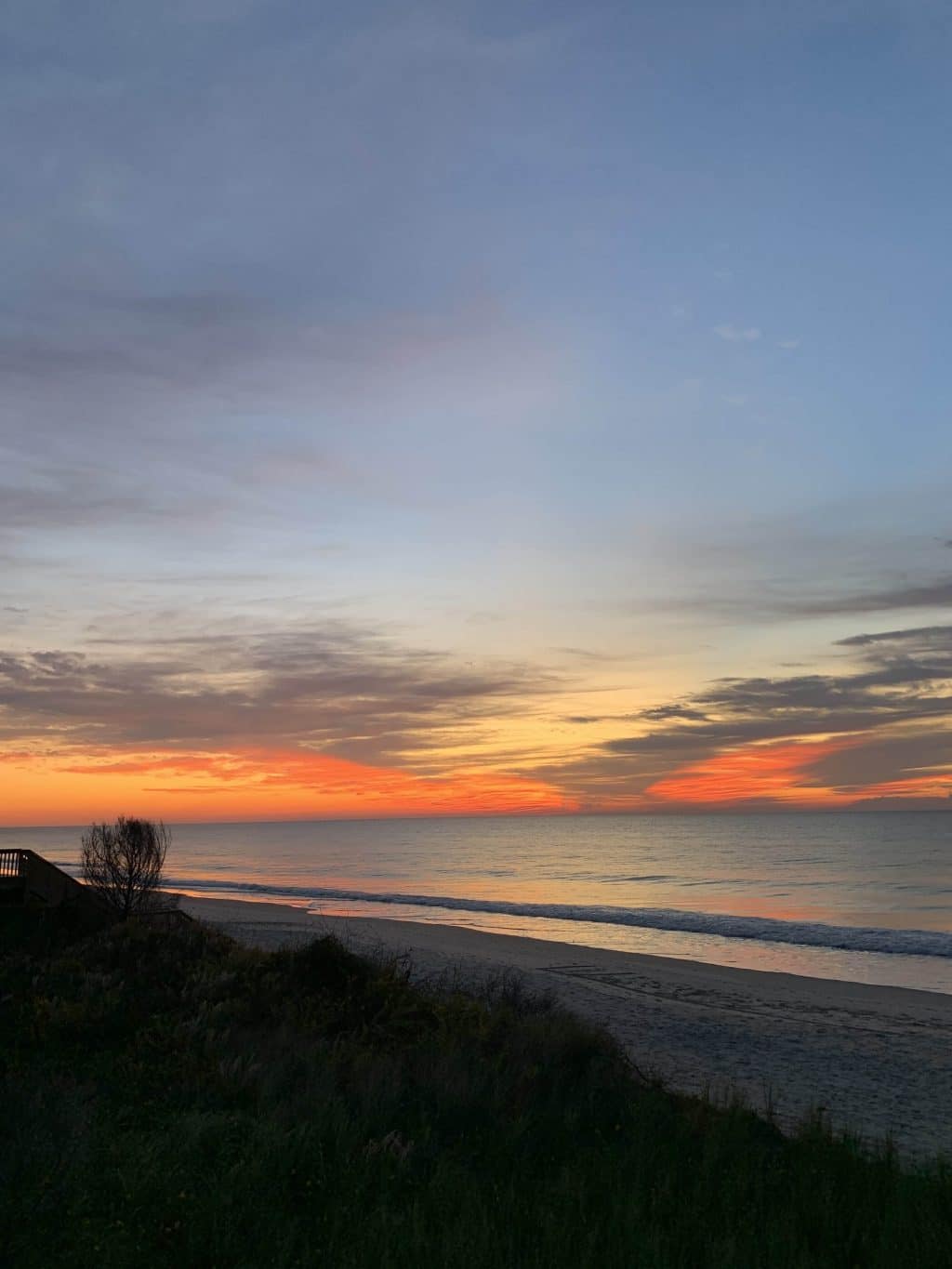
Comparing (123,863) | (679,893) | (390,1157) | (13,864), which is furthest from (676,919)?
(390,1157)

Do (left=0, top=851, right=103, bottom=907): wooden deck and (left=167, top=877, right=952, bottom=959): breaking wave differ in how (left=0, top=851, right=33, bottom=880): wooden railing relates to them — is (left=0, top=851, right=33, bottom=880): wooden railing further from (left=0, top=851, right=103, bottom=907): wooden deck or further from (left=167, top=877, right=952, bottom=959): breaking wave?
(left=167, top=877, right=952, bottom=959): breaking wave

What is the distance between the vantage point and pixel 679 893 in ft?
210

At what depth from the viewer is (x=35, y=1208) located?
7484 mm

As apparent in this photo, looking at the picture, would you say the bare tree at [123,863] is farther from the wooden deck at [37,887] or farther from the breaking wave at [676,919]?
the breaking wave at [676,919]

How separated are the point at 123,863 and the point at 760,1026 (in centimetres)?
1866

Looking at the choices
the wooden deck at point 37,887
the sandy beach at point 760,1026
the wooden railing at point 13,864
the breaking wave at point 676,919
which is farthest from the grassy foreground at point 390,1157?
the breaking wave at point 676,919

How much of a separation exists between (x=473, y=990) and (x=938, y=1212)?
1415 centimetres

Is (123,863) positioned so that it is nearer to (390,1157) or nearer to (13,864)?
(13,864)

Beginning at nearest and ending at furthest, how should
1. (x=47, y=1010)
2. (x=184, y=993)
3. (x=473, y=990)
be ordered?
(x=47, y=1010) → (x=184, y=993) → (x=473, y=990)

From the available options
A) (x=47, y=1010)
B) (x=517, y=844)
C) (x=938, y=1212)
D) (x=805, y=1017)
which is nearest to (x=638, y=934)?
(x=805, y=1017)

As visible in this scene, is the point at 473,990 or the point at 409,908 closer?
the point at 473,990

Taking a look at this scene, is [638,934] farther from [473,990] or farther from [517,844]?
[517,844]

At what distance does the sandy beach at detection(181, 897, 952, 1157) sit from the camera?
46.5 ft

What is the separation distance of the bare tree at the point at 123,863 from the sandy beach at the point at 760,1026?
3.84 meters
